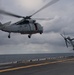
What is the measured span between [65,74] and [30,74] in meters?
3.88

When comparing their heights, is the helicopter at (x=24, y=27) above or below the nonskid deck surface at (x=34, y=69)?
above

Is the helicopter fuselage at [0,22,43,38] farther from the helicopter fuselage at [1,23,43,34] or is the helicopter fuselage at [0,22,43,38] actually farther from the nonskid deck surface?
the nonskid deck surface

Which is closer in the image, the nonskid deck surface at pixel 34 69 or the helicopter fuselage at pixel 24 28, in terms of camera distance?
the nonskid deck surface at pixel 34 69

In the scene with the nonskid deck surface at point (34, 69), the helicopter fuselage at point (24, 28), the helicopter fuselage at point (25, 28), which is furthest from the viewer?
the helicopter fuselage at point (25, 28)

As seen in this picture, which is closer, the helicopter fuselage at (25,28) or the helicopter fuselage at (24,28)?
the helicopter fuselage at (24,28)

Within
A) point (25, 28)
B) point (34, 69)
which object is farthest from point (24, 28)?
point (34, 69)

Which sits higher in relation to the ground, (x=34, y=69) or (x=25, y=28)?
(x=25, y=28)

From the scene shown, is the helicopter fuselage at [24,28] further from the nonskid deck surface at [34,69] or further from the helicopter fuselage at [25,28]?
the nonskid deck surface at [34,69]

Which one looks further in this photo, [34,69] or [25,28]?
[25,28]

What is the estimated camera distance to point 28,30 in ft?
144

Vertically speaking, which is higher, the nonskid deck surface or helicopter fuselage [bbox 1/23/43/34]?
helicopter fuselage [bbox 1/23/43/34]

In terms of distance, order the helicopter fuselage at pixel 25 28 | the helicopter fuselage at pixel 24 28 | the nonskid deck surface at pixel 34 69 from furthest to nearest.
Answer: the helicopter fuselage at pixel 25 28 → the helicopter fuselage at pixel 24 28 → the nonskid deck surface at pixel 34 69

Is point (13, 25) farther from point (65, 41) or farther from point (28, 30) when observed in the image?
point (65, 41)

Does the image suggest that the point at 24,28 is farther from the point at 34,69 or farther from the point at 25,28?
the point at 34,69
